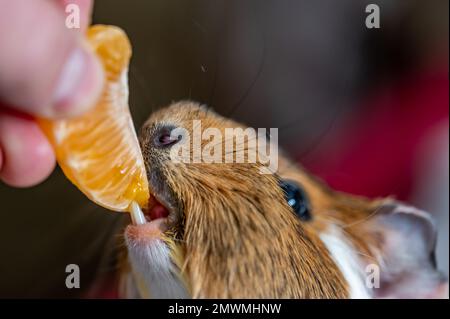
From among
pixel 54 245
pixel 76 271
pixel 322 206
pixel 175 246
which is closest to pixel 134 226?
pixel 175 246

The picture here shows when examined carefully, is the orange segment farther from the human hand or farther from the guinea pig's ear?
the guinea pig's ear

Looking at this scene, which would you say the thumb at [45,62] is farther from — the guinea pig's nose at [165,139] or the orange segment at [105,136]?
the guinea pig's nose at [165,139]

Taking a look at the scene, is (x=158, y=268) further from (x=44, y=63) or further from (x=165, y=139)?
(x=44, y=63)

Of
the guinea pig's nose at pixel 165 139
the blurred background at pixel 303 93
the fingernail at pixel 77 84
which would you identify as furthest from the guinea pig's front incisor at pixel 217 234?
the blurred background at pixel 303 93

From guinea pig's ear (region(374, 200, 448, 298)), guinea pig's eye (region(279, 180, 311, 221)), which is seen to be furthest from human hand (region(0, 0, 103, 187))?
guinea pig's ear (region(374, 200, 448, 298))

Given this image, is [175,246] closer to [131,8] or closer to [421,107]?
[131,8]

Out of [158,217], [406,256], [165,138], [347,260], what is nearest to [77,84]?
[165,138]

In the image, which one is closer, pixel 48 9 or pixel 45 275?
pixel 48 9
